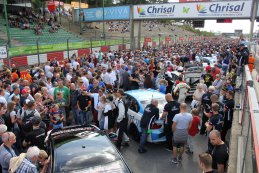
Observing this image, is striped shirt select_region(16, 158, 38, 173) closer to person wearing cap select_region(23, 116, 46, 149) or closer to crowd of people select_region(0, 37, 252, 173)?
crowd of people select_region(0, 37, 252, 173)

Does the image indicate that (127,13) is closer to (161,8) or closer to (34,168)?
(161,8)

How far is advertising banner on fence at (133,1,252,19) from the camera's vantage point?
24.0 meters

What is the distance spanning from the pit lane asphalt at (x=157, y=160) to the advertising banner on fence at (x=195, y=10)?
805 inches

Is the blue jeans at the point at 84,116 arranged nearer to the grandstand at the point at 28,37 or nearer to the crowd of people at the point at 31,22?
the grandstand at the point at 28,37

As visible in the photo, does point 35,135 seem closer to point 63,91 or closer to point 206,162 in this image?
point 63,91

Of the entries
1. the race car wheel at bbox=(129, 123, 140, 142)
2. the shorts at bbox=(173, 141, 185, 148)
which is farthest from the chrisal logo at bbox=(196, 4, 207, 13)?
the shorts at bbox=(173, 141, 185, 148)

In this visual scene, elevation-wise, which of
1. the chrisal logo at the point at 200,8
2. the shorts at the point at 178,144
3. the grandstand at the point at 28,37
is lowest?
the shorts at the point at 178,144

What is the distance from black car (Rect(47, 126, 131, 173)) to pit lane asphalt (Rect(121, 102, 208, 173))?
1.85 m

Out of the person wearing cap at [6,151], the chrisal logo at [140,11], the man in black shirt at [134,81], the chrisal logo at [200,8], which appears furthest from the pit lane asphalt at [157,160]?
the chrisal logo at [140,11]

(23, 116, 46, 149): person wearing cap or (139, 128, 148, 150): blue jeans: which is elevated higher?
(23, 116, 46, 149): person wearing cap

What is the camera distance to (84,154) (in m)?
4.53

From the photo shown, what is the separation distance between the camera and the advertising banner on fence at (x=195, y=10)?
24.0 meters

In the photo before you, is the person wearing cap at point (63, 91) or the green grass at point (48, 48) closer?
the person wearing cap at point (63, 91)

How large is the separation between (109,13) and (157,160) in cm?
2891
